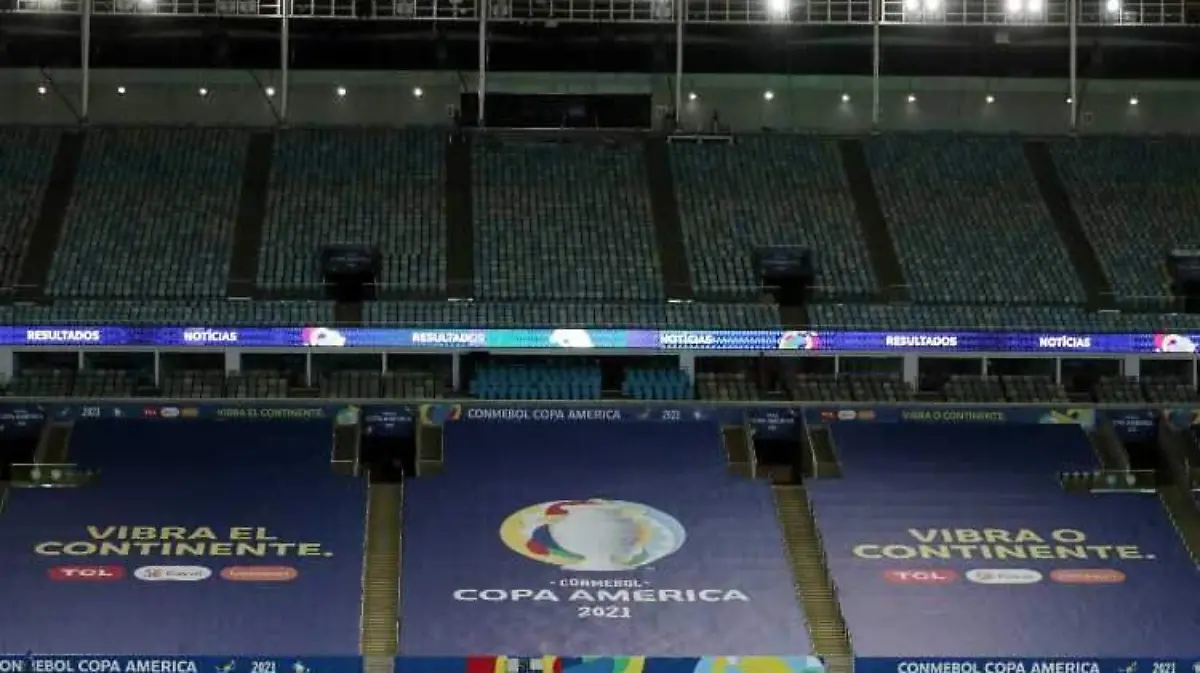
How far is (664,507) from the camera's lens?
38.9m

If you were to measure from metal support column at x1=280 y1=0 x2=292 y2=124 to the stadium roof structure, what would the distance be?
0.66 feet

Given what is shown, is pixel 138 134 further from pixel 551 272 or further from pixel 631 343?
pixel 631 343

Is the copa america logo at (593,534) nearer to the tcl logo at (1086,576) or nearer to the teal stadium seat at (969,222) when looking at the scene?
the tcl logo at (1086,576)

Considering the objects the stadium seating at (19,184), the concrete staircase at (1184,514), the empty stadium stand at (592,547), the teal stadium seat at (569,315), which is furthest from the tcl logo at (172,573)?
the concrete staircase at (1184,514)

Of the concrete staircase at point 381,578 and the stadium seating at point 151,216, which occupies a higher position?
the stadium seating at point 151,216

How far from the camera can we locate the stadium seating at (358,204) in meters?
43.7

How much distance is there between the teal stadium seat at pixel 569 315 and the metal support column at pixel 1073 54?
9.98 metres

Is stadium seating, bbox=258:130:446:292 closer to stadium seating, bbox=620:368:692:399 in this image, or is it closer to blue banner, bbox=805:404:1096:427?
stadium seating, bbox=620:368:692:399

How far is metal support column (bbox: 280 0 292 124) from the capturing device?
1757 inches

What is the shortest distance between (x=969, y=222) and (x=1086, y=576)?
38.4 ft

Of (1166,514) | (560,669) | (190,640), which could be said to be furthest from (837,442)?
(190,640)

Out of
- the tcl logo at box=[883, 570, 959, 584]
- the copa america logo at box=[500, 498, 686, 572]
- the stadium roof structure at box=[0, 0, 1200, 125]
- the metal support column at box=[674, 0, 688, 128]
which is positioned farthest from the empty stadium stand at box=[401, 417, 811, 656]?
the stadium roof structure at box=[0, 0, 1200, 125]

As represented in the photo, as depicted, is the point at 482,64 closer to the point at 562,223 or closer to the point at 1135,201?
the point at 562,223

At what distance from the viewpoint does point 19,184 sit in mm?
45500
